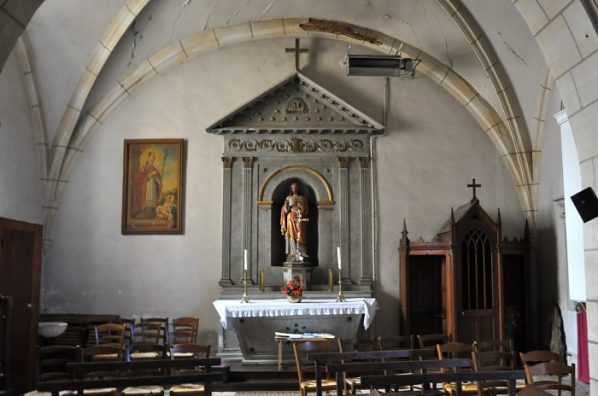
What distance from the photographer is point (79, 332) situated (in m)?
9.62

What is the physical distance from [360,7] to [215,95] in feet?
8.85

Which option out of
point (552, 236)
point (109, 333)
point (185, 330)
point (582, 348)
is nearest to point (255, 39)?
point (185, 330)

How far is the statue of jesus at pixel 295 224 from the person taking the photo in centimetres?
1006

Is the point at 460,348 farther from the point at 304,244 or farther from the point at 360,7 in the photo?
the point at 360,7

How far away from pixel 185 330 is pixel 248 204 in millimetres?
2157

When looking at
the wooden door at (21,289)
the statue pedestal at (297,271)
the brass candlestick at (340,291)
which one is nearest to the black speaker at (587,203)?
the brass candlestick at (340,291)

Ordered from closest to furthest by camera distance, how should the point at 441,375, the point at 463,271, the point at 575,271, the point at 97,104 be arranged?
the point at 441,375 < the point at 575,271 < the point at 463,271 < the point at 97,104

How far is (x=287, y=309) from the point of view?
890 centimetres

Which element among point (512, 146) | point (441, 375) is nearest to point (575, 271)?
point (441, 375)

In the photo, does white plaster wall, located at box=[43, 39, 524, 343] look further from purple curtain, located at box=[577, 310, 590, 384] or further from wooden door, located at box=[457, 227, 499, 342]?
purple curtain, located at box=[577, 310, 590, 384]

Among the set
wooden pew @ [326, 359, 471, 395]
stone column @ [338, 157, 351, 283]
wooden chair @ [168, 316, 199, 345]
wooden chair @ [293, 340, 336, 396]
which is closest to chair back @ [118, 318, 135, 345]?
wooden chair @ [168, 316, 199, 345]

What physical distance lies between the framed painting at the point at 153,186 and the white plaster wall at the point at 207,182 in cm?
14

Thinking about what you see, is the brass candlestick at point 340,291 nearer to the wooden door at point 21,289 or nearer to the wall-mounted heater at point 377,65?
the wall-mounted heater at point 377,65

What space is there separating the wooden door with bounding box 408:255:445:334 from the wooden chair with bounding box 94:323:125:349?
4.47 m
